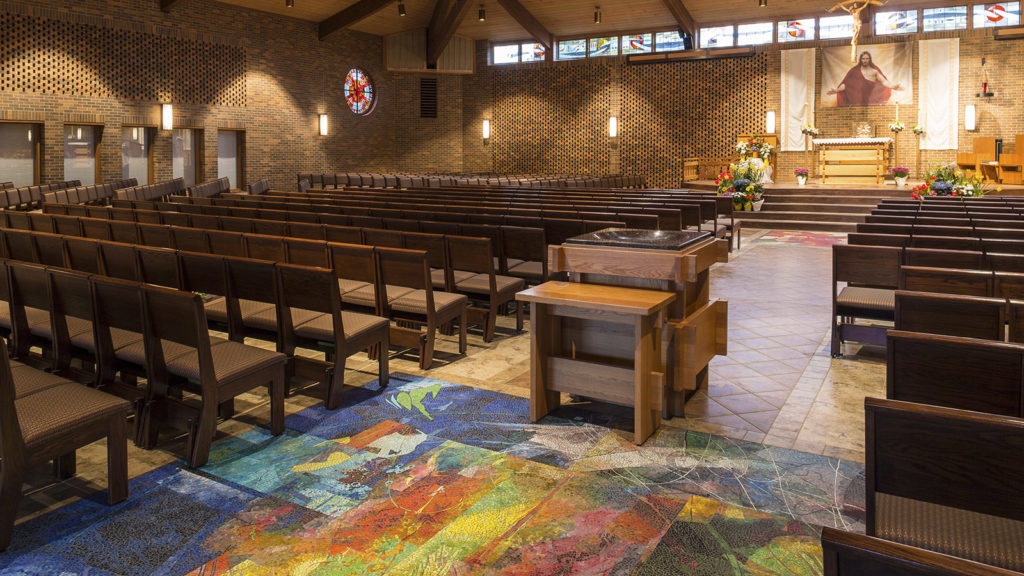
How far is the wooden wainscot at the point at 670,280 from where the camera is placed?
135 inches

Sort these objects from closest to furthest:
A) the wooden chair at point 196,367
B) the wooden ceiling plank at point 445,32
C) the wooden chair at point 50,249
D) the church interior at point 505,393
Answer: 1. the church interior at point 505,393
2. the wooden chair at point 196,367
3. the wooden chair at point 50,249
4. the wooden ceiling plank at point 445,32

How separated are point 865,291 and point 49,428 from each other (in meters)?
4.68

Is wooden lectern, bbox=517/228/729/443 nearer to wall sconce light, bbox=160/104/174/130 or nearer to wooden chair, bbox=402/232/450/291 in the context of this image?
wooden chair, bbox=402/232/450/291

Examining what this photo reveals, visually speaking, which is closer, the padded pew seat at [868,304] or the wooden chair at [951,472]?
the wooden chair at [951,472]

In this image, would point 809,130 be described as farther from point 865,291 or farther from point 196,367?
point 196,367

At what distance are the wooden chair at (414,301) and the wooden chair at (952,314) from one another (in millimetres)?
2572

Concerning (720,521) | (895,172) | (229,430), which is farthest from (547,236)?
(895,172)

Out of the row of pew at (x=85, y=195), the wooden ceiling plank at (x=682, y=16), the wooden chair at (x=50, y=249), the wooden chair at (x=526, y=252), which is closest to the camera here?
the wooden chair at (x=50, y=249)

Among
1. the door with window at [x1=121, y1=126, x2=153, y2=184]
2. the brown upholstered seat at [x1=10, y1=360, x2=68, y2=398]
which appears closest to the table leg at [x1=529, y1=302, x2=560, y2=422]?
Result: the brown upholstered seat at [x1=10, y1=360, x2=68, y2=398]

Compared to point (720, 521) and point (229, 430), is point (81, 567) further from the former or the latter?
point (720, 521)

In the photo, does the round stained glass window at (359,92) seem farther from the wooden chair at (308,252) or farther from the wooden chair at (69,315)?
the wooden chair at (69,315)

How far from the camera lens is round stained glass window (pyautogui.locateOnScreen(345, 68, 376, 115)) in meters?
19.5

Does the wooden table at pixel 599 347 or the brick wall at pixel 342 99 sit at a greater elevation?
the brick wall at pixel 342 99

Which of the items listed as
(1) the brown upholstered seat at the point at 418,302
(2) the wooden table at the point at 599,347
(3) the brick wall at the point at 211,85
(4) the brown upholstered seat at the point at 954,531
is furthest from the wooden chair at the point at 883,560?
(3) the brick wall at the point at 211,85
